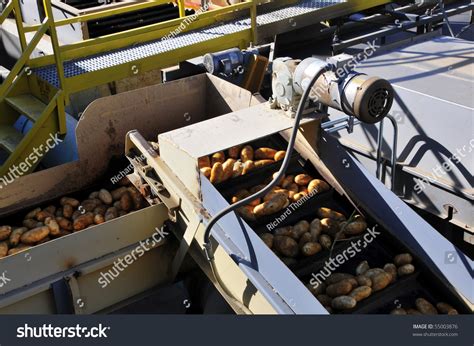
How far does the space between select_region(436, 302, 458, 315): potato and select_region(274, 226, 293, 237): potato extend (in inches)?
37.3

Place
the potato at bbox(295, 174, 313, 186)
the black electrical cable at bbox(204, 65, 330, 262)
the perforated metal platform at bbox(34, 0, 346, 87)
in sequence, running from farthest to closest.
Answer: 1. the perforated metal platform at bbox(34, 0, 346, 87)
2. the potato at bbox(295, 174, 313, 186)
3. the black electrical cable at bbox(204, 65, 330, 262)

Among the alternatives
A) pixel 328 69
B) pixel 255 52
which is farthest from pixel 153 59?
pixel 328 69

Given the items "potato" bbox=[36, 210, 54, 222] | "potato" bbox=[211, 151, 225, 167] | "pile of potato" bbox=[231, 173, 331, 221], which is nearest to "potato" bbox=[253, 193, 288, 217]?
"pile of potato" bbox=[231, 173, 331, 221]

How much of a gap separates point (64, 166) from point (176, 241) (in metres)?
1.06

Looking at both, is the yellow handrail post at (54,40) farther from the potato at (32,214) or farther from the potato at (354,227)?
the potato at (354,227)

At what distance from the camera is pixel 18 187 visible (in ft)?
13.3

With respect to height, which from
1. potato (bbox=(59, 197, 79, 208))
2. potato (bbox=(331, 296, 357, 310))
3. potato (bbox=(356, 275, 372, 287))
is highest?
potato (bbox=(59, 197, 79, 208))

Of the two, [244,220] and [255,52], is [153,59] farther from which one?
[244,220]

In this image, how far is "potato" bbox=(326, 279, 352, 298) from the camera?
3299 millimetres

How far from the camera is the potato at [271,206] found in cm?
365

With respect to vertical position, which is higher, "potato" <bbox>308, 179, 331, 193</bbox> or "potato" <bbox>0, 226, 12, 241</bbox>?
"potato" <bbox>308, 179, 331, 193</bbox>

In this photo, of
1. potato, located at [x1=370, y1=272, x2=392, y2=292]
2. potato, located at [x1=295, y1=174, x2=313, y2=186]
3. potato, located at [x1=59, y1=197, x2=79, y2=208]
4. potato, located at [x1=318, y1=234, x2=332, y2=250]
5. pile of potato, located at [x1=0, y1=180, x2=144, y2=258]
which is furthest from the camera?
potato, located at [x1=59, y1=197, x2=79, y2=208]

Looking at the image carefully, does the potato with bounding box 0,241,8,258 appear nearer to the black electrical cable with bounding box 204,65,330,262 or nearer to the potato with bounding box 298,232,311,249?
the black electrical cable with bounding box 204,65,330,262

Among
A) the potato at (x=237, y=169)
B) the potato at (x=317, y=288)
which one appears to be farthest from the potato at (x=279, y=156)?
the potato at (x=317, y=288)
